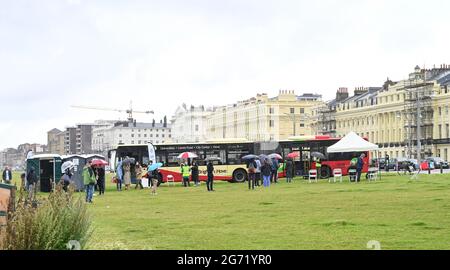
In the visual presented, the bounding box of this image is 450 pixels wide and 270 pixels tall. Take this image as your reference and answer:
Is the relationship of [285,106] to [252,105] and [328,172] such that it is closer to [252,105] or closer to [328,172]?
[252,105]

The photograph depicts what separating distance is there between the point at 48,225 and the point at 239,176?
140 feet

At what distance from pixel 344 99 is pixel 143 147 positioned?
9724 cm

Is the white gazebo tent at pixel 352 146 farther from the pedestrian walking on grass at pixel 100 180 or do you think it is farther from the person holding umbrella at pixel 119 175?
the pedestrian walking on grass at pixel 100 180

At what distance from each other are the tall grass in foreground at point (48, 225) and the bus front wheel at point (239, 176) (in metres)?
41.1

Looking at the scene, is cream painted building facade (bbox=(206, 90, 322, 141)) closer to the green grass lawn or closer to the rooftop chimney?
the rooftop chimney

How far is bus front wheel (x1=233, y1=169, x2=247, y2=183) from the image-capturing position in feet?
169

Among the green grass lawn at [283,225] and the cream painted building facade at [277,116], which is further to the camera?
the cream painted building facade at [277,116]

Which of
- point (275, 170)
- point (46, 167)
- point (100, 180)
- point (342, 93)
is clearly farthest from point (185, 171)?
point (342, 93)

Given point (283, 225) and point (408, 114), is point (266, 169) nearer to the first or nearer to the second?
point (283, 225)

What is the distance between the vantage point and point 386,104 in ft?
400

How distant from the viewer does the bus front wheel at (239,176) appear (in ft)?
169

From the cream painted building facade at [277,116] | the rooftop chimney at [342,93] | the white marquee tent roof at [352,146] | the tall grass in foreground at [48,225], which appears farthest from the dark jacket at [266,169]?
the rooftop chimney at [342,93]

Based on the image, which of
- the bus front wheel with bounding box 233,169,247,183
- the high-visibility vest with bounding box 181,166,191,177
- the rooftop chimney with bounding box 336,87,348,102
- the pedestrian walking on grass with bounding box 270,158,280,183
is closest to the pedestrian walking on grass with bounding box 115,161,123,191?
the high-visibility vest with bounding box 181,166,191,177
